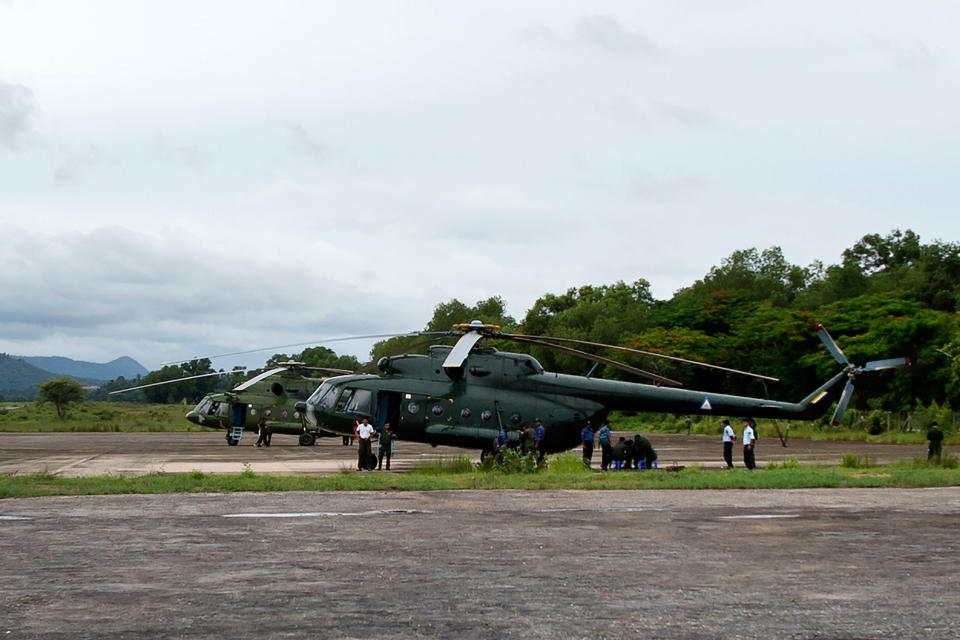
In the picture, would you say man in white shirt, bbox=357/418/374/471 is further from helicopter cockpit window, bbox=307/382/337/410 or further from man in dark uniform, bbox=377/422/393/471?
helicopter cockpit window, bbox=307/382/337/410

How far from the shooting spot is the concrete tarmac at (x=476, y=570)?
7.86m

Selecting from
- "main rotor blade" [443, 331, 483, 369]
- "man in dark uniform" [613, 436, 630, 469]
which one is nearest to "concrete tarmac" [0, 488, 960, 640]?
"main rotor blade" [443, 331, 483, 369]

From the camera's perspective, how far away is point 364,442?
25875 mm

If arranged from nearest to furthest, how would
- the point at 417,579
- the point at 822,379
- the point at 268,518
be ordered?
→ the point at 417,579 → the point at 268,518 → the point at 822,379

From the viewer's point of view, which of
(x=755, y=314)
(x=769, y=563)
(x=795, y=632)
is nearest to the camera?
(x=795, y=632)

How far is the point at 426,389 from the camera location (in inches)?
1065

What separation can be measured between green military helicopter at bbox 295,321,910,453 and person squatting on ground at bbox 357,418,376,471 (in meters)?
1.05

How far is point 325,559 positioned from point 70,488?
1033 centimetres

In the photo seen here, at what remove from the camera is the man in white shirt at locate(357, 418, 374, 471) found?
84.6 ft

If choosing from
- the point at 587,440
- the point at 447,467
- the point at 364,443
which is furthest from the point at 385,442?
the point at 587,440

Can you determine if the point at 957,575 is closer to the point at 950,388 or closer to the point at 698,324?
the point at 950,388

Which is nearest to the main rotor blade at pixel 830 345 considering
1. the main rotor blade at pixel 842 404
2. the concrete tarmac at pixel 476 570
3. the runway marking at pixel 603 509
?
the main rotor blade at pixel 842 404

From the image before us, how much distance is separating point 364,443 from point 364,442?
4 cm

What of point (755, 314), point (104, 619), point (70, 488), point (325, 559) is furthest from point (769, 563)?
point (755, 314)
